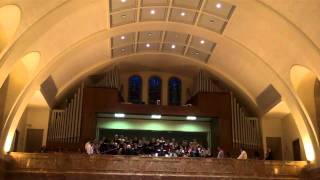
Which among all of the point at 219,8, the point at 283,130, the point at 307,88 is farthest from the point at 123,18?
the point at 283,130

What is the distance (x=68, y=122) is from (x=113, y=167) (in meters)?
4.72

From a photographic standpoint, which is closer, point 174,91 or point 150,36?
point 150,36

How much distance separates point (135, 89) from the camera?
22.6 m

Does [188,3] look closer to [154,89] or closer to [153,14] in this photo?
[153,14]

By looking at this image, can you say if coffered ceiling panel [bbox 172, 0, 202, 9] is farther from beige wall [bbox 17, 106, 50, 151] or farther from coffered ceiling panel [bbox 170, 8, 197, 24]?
beige wall [bbox 17, 106, 50, 151]

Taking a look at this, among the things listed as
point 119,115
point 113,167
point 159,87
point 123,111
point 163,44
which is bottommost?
point 113,167

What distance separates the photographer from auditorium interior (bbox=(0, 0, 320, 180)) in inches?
590

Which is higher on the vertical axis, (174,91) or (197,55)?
(197,55)

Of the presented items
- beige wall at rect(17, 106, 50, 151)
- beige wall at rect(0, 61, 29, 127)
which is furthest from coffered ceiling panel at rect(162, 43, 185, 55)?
beige wall at rect(0, 61, 29, 127)

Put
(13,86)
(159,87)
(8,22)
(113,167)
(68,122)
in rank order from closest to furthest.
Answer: (8,22)
(113,167)
(13,86)
(68,122)
(159,87)

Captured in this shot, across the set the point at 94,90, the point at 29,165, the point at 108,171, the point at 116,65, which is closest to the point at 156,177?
the point at 108,171

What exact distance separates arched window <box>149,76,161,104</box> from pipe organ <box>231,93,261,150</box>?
4070mm

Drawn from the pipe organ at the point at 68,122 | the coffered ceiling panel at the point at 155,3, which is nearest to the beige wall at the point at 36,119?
the pipe organ at the point at 68,122

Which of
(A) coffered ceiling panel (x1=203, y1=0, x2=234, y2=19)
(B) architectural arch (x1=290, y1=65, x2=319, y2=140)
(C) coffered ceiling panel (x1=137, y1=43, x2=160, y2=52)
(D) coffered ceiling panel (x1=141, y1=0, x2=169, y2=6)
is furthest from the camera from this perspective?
(C) coffered ceiling panel (x1=137, y1=43, x2=160, y2=52)
